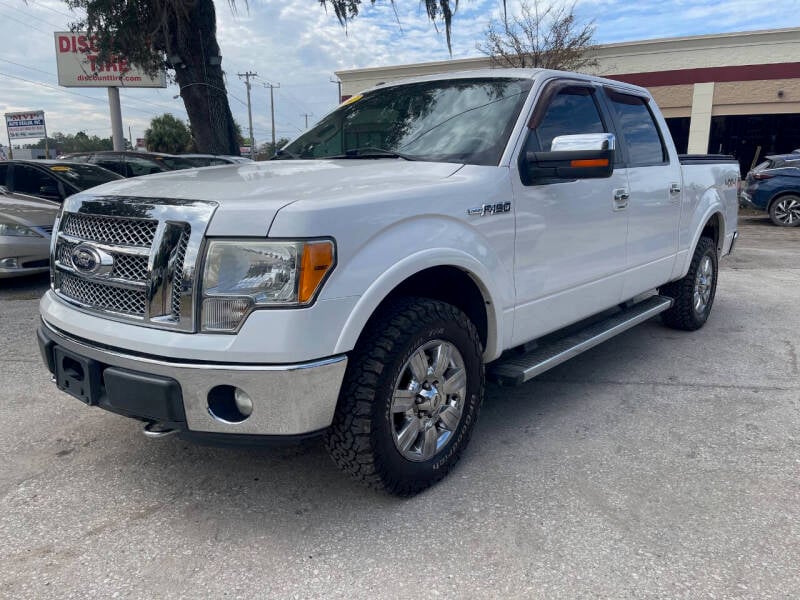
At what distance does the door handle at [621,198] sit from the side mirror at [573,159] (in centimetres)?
76

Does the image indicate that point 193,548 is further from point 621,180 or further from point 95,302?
point 621,180

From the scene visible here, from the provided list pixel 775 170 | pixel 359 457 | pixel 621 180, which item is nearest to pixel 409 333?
pixel 359 457

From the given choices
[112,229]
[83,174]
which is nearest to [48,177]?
[83,174]

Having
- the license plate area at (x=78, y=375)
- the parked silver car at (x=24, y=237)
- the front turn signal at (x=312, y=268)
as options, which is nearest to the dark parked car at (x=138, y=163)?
the parked silver car at (x=24, y=237)

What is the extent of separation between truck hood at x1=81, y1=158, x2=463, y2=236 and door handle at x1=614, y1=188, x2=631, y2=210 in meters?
1.35

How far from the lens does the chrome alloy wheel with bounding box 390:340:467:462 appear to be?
8.81 feet

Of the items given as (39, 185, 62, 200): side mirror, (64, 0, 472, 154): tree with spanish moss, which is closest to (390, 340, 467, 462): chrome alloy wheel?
(39, 185, 62, 200): side mirror

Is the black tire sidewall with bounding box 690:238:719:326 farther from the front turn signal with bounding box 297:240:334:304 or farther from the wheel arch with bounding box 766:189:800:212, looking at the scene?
the wheel arch with bounding box 766:189:800:212

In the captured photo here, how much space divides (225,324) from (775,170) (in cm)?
1486

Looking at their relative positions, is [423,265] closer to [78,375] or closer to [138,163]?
[78,375]

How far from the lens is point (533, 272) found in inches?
130

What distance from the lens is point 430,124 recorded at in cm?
347

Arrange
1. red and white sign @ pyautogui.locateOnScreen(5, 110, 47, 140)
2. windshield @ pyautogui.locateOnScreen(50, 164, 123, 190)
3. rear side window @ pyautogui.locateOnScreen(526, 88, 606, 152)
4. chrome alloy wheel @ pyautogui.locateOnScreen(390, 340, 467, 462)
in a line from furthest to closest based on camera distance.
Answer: red and white sign @ pyautogui.locateOnScreen(5, 110, 47, 140), windshield @ pyautogui.locateOnScreen(50, 164, 123, 190), rear side window @ pyautogui.locateOnScreen(526, 88, 606, 152), chrome alloy wheel @ pyautogui.locateOnScreen(390, 340, 467, 462)

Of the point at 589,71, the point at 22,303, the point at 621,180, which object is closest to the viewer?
the point at 621,180
